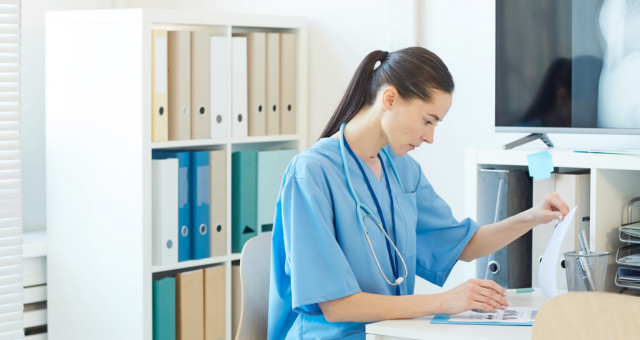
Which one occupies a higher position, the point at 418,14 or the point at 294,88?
the point at 418,14

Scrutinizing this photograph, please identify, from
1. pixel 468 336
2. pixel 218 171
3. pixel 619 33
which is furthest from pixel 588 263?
pixel 218 171

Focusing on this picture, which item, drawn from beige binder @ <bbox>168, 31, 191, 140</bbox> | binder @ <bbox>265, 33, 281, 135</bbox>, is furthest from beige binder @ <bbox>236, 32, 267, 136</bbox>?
beige binder @ <bbox>168, 31, 191, 140</bbox>

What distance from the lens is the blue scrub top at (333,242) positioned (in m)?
1.45

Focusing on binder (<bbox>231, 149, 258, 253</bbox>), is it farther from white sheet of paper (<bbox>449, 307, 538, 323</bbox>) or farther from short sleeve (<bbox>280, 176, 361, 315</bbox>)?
white sheet of paper (<bbox>449, 307, 538, 323</bbox>)

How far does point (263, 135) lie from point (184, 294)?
0.63 m

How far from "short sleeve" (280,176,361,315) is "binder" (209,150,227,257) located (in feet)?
3.42

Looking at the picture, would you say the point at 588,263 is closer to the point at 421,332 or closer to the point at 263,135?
the point at 421,332

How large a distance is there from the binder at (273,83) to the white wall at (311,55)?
17 centimetres

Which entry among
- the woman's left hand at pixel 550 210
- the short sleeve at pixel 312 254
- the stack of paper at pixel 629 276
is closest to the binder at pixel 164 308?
the short sleeve at pixel 312 254

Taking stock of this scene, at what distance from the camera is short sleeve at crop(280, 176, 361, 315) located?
144cm

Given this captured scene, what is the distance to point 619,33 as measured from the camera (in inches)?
69.4

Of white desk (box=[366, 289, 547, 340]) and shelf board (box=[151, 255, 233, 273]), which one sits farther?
shelf board (box=[151, 255, 233, 273])

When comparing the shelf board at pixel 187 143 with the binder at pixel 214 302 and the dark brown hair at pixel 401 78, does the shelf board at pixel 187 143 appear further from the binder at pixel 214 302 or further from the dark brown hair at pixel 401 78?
the dark brown hair at pixel 401 78

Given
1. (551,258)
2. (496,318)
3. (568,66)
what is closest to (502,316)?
(496,318)
